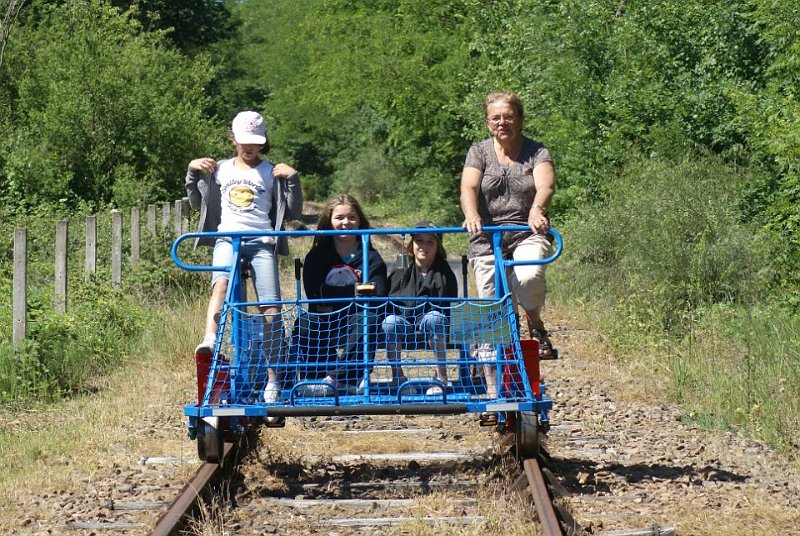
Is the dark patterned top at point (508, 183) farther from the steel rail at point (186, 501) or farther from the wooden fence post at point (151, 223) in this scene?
the wooden fence post at point (151, 223)

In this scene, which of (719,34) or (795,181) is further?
(719,34)

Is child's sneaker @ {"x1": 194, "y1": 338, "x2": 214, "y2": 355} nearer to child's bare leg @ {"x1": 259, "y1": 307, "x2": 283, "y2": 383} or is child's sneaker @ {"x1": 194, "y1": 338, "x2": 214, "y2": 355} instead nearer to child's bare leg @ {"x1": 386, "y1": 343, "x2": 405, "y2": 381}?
child's bare leg @ {"x1": 259, "y1": 307, "x2": 283, "y2": 383}

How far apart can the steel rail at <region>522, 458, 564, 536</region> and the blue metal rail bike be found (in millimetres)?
161

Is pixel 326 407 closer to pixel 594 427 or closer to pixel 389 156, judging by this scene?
pixel 594 427

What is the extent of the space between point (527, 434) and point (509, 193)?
1.65 meters

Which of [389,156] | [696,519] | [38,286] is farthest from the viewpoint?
[389,156]

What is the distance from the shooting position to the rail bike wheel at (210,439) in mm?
6754

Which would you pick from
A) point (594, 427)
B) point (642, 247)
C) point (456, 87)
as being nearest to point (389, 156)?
point (456, 87)

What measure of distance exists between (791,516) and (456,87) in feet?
82.8

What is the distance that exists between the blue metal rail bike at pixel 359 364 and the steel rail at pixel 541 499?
161mm

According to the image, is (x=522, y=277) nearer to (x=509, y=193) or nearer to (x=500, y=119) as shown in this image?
(x=509, y=193)

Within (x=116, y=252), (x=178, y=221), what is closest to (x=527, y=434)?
(x=116, y=252)

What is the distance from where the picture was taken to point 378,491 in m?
6.87

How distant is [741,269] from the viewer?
1270cm
